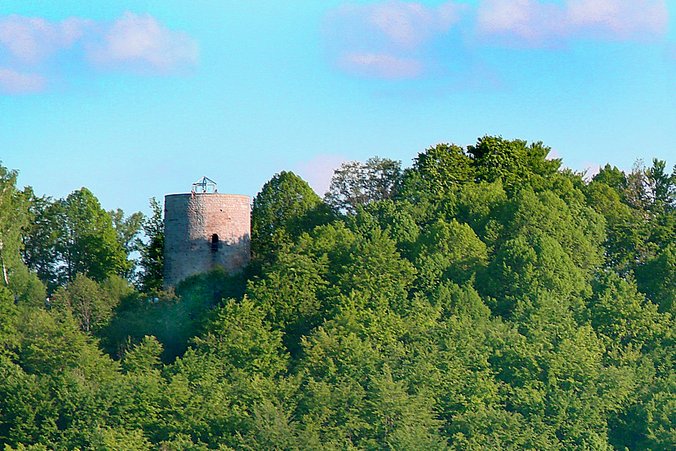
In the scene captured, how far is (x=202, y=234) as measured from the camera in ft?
224

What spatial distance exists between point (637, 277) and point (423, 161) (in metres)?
9.78

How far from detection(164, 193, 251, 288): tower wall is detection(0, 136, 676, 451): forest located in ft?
1.95

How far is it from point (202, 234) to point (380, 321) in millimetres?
7988

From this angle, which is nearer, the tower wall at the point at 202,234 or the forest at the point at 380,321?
the forest at the point at 380,321

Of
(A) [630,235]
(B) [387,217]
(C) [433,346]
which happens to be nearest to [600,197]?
(A) [630,235]

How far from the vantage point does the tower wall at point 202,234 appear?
6794 cm

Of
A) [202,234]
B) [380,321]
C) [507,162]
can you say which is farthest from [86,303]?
[507,162]

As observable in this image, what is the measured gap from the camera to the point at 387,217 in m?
70.6

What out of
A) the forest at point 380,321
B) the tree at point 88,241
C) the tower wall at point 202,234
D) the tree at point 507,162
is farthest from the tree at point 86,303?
the tree at point 507,162

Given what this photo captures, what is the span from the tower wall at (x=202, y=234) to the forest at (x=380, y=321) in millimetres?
593

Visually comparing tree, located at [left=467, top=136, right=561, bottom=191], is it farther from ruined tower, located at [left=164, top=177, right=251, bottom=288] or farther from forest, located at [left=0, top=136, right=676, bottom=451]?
ruined tower, located at [left=164, top=177, right=251, bottom=288]

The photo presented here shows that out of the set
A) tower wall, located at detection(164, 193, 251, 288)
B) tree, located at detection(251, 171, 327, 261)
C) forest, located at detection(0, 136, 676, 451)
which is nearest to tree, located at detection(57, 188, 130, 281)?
forest, located at detection(0, 136, 676, 451)

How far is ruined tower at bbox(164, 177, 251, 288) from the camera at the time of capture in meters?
67.9

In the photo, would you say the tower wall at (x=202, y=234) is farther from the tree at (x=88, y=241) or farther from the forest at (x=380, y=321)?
the tree at (x=88, y=241)
